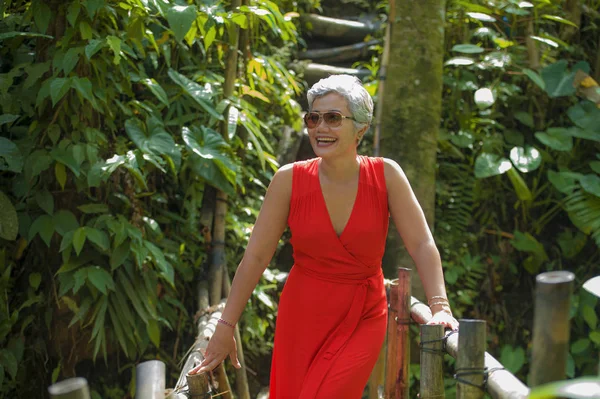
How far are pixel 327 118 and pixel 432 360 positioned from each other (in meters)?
0.97

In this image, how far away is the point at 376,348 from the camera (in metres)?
2.75

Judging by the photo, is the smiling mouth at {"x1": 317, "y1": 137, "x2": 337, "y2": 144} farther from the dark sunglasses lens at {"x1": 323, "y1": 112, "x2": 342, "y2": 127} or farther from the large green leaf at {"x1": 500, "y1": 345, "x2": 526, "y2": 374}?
the large green leaf at {"x1": 500, "y1": 345, "x2": 526, "y2": 374}

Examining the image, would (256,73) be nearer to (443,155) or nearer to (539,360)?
(443,155)

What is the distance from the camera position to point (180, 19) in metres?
3.86

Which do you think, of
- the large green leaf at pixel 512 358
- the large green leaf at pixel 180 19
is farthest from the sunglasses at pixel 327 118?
the large green leaf at pixel 512 358

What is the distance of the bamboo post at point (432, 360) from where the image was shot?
2.39 m

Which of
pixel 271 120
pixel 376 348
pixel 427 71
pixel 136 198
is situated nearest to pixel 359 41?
pixel 271 120

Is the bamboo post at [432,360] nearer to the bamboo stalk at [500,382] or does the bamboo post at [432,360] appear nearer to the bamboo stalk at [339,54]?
the bamboo stalk at [500,382]

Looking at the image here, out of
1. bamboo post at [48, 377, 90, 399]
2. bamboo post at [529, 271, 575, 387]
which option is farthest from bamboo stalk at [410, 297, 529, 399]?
bamboo post at [48, 377, 90, 399]

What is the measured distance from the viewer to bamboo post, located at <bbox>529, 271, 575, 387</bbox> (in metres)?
1.28

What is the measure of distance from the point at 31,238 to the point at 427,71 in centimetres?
288

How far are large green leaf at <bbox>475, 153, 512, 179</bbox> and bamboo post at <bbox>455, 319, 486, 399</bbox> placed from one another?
3616mm

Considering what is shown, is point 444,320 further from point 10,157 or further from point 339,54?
point 339,54

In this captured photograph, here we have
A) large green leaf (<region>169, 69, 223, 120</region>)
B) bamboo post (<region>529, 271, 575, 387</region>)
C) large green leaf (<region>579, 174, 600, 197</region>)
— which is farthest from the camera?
→ large green leaf (<region>579, 174, 600, 197</region>)
